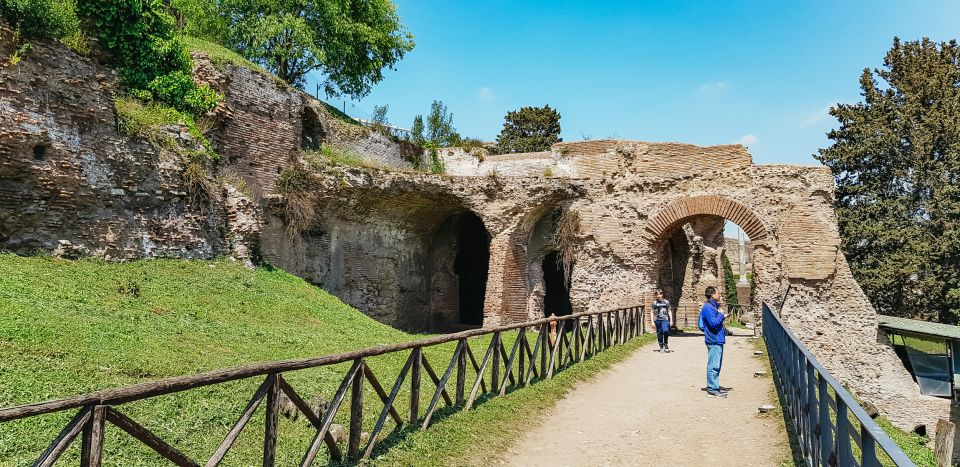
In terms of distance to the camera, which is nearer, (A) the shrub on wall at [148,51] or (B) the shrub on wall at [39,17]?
(B) the shrub on wall at [39,17]

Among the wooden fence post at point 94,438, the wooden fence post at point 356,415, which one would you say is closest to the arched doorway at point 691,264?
the wooden fence post at point 356,415

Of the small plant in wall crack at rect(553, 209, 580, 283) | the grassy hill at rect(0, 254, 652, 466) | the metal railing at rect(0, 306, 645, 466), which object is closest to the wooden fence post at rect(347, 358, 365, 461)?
the metal railing at rect(0, 306, 645, 466)

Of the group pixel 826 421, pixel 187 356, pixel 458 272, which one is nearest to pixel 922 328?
pixel 458 272

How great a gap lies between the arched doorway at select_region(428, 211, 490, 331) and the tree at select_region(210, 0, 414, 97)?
367 inches

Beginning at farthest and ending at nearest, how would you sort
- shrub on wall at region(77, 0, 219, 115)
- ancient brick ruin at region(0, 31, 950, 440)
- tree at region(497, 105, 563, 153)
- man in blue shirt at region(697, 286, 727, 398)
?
tree at region(497, 105, 563, 153), shrub on wall at region(77, 0, 219, 115), ancient brick ruin at region(0, 31, 950, 440), man in blue shirt at region(697, 286, 727, 398)

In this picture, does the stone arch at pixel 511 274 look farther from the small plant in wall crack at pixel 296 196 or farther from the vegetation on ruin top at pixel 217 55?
the vegetation on ruin top at pixel 217 55

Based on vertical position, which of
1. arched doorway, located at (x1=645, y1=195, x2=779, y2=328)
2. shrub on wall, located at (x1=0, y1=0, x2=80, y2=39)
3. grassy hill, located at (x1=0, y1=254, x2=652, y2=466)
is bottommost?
grassy hill, located at (x1=0, y1=254, x2=652, y2=466)

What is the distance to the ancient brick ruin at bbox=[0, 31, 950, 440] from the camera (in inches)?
425

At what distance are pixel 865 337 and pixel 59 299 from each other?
16134mm

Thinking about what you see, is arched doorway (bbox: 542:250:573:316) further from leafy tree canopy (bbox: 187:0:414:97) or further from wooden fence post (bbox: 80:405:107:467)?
wooden fence post (bbox: 80:405:107:467)

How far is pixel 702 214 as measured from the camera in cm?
1616

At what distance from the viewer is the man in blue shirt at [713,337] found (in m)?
8.31

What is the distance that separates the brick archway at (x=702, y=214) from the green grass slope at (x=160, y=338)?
8.03 meters

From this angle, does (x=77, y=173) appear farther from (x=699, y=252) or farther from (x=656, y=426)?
(x=699, y=252)
